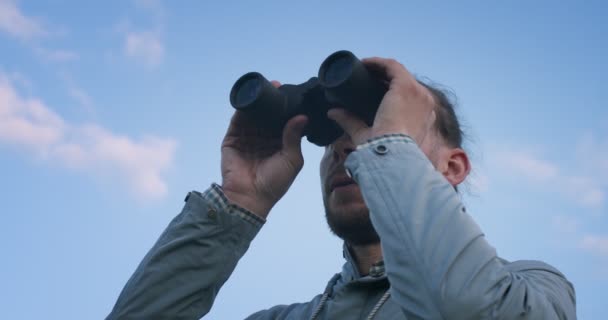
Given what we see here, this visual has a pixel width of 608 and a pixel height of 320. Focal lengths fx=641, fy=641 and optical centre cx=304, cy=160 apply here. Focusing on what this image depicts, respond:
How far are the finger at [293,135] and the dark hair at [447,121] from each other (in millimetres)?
532

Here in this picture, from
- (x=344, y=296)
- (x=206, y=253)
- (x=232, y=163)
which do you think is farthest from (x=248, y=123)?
(x=344, y=296)

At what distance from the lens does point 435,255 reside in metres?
1.40

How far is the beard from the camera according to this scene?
7.73 ft

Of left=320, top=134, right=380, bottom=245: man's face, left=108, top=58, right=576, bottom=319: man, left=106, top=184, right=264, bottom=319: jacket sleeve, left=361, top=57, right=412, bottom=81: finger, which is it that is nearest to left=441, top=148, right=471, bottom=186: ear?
left=108, top=58, right=576, bottom=319: man

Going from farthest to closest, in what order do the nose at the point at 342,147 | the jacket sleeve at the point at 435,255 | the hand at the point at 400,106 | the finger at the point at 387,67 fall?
1. the nose at the point at 342,147
2. the finger at the point at 387,67
3. the hand at the point at 400,106
4. the jacket sleeve at the point at 435,255

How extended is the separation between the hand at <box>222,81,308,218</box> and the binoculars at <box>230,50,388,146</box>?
6 cm

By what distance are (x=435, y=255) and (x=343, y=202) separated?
1.05 m

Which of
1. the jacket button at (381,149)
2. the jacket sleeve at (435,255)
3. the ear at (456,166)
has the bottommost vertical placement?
the jacket sleeve at (435,255)

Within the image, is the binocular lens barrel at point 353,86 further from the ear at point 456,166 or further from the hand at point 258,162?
the ear at point 456,166

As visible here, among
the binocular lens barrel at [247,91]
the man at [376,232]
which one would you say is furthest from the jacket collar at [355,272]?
the binocular lens barrel at [247,91]

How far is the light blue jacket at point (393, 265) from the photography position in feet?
4.54

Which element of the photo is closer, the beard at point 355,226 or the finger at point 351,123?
the finger at point 351,123

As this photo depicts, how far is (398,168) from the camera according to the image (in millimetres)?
1591

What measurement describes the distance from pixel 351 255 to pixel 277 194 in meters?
0.37
